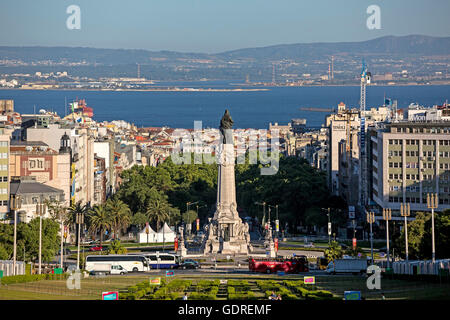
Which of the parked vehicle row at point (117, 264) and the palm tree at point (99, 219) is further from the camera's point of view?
the palm tree at point (99, 219)

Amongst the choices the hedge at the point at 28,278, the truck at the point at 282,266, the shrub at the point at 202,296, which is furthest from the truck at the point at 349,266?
the shrub at the point at 202,296

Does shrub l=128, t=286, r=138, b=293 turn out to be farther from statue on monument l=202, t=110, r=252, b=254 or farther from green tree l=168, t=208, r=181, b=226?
green tree l=168, t=208, r=181, b=226

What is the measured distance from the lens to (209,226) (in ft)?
303

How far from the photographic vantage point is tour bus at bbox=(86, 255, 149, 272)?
71688 millimetres

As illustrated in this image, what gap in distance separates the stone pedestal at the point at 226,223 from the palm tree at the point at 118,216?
13389mm

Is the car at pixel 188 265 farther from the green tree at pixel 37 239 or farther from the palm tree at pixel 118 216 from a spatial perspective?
the palm tree at pixel 118 216

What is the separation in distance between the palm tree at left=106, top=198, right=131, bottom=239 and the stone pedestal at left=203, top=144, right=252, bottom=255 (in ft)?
43.9

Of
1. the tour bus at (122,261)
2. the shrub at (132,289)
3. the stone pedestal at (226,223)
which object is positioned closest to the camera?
the shrub at (132,289)

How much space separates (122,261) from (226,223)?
67.4 ft

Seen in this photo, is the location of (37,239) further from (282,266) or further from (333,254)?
(333,254)

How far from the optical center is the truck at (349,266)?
69.5 m

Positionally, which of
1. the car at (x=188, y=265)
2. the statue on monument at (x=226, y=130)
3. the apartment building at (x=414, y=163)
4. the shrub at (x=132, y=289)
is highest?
the statue on monument at (x=226, y=130)
